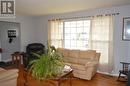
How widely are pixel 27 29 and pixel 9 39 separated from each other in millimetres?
1039

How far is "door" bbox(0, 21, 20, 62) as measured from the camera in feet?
18.5

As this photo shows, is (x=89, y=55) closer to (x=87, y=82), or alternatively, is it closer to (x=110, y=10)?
(x=87, y=82)

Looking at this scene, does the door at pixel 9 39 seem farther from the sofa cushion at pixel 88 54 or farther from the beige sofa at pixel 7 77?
the beige sofa at pixel 7 77

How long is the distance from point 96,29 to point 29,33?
3545mm

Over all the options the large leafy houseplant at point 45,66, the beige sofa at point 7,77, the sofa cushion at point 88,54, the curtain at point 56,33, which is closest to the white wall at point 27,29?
the curtain at point 56,33

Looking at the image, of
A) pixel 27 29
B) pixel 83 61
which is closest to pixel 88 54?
pixel 83 61

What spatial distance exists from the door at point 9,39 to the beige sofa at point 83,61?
241 centimetres

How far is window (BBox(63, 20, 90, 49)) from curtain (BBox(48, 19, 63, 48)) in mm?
183

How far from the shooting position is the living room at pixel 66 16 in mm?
4129

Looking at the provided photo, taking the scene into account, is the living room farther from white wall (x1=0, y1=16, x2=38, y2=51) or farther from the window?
the window

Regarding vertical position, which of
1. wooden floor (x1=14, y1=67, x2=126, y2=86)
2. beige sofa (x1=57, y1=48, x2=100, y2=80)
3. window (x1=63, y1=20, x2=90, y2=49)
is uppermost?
window (x1=63, y1=20, x2=90, y2=49)

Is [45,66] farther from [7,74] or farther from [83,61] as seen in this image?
[83,61]

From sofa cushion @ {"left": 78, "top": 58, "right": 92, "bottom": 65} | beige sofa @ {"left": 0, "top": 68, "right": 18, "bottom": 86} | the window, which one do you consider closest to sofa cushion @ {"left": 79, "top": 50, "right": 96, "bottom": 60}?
sofa cushion @ {"left": 78, "top": 58, "right": 92, "bottom": 65}

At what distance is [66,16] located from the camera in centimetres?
559
